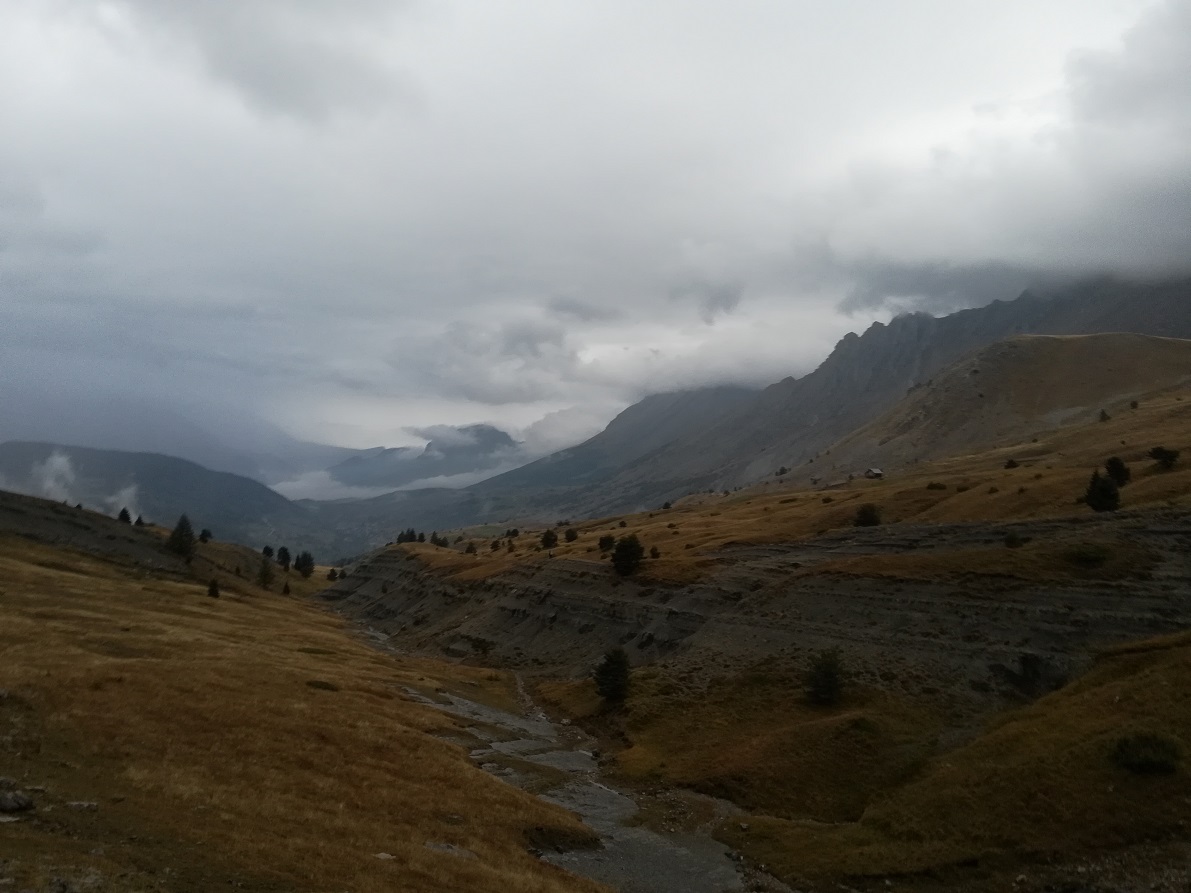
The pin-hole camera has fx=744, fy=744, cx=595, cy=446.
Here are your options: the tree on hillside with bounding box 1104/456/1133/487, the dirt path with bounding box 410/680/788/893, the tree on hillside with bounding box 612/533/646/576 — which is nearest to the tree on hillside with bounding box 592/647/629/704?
the dirt path with bounding box 410/680/788/893

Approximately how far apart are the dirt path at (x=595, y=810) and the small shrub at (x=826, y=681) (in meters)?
14.8

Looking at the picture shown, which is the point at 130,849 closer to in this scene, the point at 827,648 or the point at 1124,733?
the point at 1124,733

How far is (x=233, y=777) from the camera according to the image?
35.5 metres

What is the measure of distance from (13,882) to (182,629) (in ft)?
258

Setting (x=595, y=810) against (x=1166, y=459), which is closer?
(x=595, y=810)

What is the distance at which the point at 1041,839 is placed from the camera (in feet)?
110

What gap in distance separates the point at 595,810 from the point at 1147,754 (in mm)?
30322

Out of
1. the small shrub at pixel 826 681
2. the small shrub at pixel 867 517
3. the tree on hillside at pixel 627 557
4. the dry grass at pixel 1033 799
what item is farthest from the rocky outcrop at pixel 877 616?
the small shrub at pixel 867 517

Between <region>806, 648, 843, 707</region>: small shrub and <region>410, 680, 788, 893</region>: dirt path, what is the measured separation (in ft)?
48.6

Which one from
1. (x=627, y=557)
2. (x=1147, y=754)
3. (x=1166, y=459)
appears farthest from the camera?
(x=627, y=557)

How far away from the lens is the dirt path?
37.2 metres

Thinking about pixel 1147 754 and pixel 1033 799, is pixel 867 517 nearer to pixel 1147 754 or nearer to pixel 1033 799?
pixel 1147 754

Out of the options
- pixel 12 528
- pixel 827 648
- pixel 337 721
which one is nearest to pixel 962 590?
pixel 827 648

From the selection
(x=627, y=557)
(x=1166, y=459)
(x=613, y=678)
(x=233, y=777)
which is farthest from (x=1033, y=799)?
(x=1166, y=459)
